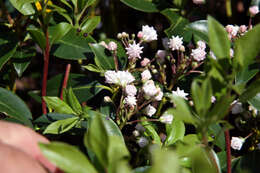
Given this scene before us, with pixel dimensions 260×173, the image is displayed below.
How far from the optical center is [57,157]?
0.47 meters

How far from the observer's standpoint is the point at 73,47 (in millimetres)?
974

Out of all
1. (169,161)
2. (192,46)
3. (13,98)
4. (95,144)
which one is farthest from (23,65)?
(169,161)

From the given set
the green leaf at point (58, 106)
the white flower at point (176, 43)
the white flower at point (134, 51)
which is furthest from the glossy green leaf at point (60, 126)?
the white flower at point (176, 43)

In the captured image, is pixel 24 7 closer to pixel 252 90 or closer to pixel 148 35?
pixel 148 35

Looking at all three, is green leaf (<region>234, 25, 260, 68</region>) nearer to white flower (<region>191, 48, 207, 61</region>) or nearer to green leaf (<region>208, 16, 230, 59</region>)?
green leaf (<region>208, 16, 230, 59</region>)

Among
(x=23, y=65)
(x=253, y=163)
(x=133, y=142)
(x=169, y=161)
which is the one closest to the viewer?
(x=169, y=161)

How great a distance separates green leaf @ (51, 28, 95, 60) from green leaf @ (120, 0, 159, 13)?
167mm

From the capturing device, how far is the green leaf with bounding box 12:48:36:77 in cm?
97

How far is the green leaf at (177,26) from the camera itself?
1.01m

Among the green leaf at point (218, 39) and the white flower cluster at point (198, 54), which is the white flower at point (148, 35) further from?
the green leaf at point (218, 39)

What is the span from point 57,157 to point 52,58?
2.85ft

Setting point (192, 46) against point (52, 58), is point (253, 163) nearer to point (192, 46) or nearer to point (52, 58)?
point (192, 46)

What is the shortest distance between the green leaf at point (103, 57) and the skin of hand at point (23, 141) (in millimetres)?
361

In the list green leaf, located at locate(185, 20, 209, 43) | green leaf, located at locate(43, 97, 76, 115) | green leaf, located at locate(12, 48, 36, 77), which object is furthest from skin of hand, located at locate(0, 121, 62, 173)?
green leaf, located at locate(185, 20, 209, 43)
